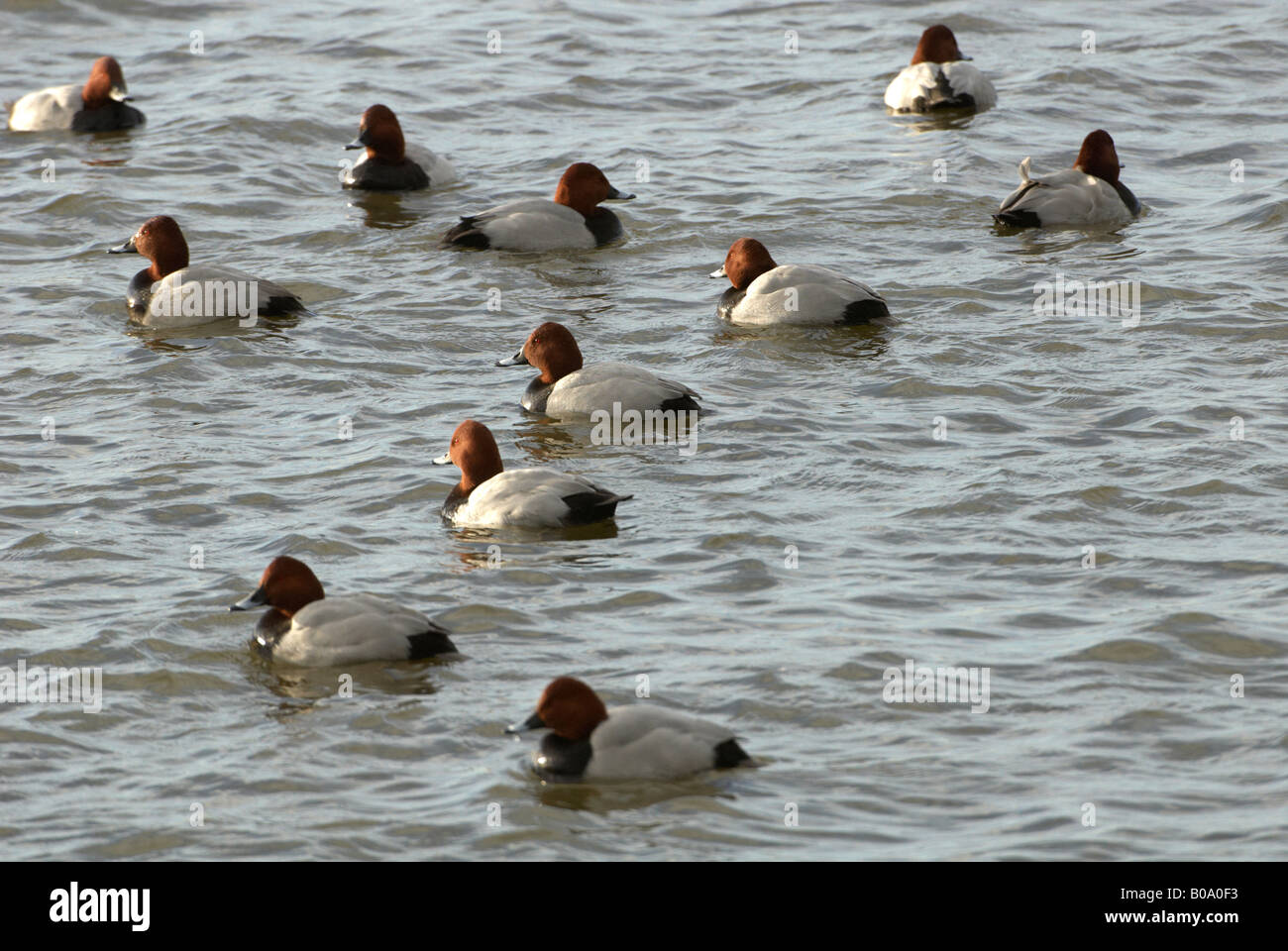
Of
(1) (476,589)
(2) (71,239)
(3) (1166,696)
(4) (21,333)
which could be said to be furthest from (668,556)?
(2) (71,239)

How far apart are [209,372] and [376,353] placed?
1168 mm

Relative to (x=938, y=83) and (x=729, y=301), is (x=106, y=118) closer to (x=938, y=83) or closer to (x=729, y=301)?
(x=729, y=301)

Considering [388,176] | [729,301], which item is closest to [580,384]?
[729,301]

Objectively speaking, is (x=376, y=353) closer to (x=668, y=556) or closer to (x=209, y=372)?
(x=209, y=372)

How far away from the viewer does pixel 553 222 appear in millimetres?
15062

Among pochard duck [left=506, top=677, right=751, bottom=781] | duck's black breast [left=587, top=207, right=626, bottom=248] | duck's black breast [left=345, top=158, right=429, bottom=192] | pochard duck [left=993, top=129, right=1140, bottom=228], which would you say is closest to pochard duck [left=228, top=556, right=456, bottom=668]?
pochard duck [left=506, top=677, right=751, bottom=781]

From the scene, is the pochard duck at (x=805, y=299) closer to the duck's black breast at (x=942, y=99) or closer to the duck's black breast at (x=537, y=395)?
the duck's black breast at (x=537, y=395)

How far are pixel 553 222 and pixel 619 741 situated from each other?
8.10m

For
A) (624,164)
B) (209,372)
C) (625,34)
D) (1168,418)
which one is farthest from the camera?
(625,34)

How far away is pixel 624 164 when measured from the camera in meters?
17.4

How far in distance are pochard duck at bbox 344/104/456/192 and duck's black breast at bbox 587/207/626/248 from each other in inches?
82.3

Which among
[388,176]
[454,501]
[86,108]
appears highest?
[86,108]

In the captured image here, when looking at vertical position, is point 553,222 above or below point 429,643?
above

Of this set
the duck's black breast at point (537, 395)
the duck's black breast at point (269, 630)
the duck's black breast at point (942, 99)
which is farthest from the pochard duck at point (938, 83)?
the duck's black breast at point (269, 630)
